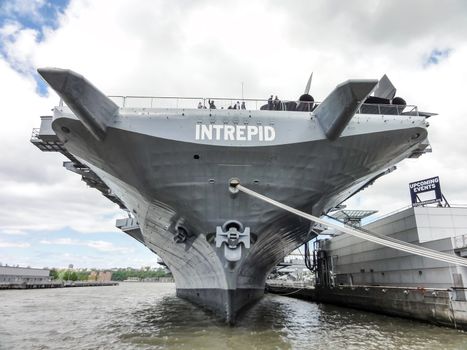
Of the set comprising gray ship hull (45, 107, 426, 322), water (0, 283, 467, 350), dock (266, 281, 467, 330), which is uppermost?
gray ship hull (45, 107, 426, 322)

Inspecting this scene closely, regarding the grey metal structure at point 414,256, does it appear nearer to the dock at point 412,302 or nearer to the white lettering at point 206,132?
the dock at point 412,302

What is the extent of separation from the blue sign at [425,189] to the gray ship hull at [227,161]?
806 centimetres

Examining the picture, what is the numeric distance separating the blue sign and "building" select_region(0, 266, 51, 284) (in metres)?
43.6

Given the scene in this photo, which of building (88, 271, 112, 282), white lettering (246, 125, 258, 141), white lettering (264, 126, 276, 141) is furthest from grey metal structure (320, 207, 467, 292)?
building (88, 271, 112, 282)

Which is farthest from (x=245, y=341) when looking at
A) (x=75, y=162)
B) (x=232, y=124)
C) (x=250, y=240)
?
(x=75, y=162)

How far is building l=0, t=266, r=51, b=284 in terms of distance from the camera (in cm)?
4017

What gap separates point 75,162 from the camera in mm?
13859

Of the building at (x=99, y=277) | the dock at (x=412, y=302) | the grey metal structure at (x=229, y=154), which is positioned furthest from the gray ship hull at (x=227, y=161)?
the building at (x=99, y=277)

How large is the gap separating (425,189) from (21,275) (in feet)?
159

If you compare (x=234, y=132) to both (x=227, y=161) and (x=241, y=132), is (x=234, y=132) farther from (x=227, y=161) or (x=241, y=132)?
(x=227, y=161)

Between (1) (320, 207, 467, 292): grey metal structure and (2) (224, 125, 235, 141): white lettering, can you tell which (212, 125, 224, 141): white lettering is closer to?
(2) (224, 125, 235, 141): white lettering

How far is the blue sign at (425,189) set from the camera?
51.8 ft

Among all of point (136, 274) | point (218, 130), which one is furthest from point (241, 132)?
point (136, 274)

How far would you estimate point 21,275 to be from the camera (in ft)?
145
